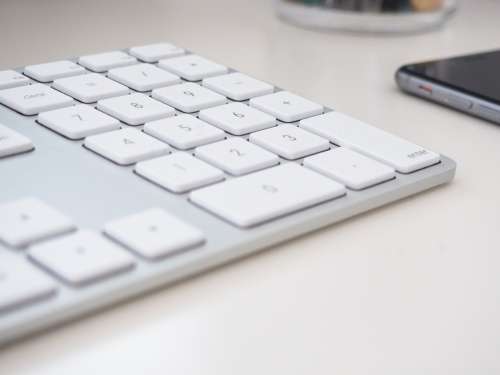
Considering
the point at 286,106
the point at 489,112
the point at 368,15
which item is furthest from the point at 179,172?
the point at 368,15

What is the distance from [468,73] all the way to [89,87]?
242 millimetres

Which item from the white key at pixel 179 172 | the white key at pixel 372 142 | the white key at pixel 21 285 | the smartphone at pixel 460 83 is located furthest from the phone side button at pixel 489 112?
the white key at pixel 21 285

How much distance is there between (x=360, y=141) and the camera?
0.39 metres

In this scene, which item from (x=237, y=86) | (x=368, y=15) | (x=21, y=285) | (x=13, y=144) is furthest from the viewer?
(x=368, y=15)

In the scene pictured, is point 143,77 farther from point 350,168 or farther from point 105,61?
point 350,168

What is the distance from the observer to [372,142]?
0.39 m

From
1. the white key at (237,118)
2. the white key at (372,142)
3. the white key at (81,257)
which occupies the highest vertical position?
the white key at (81,257)

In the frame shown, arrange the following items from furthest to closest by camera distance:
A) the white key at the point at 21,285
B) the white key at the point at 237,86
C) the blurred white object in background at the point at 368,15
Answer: the blurred white object in background at the point at 368,15 < the white key at the point at 237,86 < the white key at the point at 21,285

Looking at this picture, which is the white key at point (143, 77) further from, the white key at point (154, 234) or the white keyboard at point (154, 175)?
the white key at point (154, 234)

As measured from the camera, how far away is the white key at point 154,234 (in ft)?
0.89

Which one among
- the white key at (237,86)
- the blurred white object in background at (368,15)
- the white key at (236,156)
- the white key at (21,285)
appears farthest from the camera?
the blurred white object in background at (368,15)

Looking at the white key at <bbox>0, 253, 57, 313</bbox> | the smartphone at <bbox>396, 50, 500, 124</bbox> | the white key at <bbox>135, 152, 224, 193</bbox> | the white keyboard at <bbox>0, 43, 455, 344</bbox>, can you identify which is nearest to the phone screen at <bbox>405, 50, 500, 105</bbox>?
the smartphone at <bbox>396, 50, 500, 124</bbox>

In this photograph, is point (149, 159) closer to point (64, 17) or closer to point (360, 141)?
point (360, 141)

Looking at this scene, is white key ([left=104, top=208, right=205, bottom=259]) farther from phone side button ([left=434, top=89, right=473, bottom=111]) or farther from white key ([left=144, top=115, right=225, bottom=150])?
phone side button ([left=434, top=89, right=473, bottom=111])
